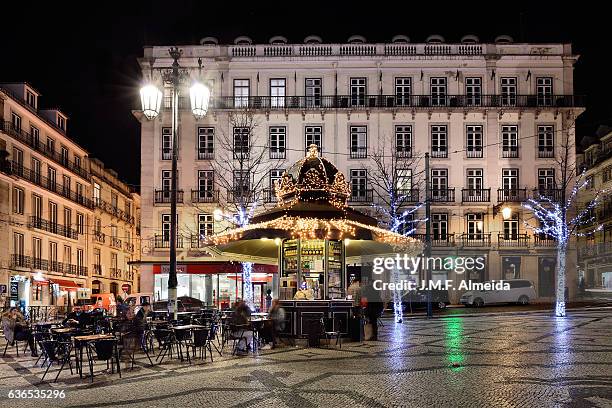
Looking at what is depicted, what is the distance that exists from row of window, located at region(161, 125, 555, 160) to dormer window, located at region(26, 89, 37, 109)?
8941 millimetres

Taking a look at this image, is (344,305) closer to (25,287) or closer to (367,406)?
(367,406)

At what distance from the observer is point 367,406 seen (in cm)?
998

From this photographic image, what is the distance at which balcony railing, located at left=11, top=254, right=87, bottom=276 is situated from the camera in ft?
146

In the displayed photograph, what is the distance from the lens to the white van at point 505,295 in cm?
4381

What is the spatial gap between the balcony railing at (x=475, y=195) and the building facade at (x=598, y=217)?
47.8 feet

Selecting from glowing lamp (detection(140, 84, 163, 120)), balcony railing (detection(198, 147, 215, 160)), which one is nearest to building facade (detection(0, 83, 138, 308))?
balcony railing (detection(198, 147, 215, 160))

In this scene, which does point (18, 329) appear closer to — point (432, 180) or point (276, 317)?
point (276, 317)

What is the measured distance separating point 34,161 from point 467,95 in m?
28.3

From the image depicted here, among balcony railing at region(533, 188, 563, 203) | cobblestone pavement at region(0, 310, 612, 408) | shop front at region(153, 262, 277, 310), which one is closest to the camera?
cobblestone pavement at region(0, 310, 612, 408)

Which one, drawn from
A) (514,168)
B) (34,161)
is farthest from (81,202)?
(514,168)

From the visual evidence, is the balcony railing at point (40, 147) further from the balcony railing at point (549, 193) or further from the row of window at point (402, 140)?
the balcony railing at point (549, 193)

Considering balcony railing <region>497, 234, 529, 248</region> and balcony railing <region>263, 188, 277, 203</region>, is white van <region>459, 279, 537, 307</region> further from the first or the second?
balcony railing <region>263, 188, 277, 203</region>

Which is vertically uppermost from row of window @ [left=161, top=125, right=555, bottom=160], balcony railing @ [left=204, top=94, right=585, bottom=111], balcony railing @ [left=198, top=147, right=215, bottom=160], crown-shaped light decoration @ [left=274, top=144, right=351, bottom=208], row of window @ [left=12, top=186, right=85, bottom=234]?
balcony railing @ [left=204, top=94, right=585, bottom=111]

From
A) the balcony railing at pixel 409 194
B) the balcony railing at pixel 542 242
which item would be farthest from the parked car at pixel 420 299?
the balcony railing at pixel 542 242
